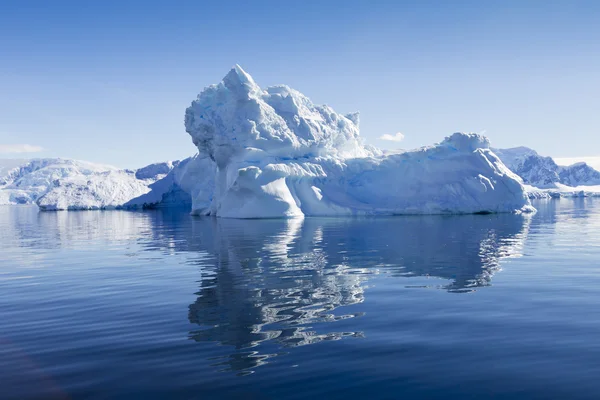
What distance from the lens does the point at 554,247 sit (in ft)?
52.2

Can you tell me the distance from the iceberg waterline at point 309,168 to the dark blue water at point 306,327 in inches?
879

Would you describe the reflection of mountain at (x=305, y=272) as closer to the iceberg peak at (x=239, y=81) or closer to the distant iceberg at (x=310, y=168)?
the distant iceberg at (x=310, y=168)

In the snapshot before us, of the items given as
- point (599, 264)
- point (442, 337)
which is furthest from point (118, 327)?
point (599, 264)

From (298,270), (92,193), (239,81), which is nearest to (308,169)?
(239,81)

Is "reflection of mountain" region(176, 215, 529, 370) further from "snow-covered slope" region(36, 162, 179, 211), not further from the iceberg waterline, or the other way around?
"snow-covered slope" region(36, 162, 179, 211)

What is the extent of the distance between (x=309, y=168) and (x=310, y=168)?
0.10 m

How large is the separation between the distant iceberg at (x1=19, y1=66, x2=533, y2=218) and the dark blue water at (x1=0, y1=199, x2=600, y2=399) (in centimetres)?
2234

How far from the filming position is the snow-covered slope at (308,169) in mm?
36281

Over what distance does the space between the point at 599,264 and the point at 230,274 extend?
9.35 metres

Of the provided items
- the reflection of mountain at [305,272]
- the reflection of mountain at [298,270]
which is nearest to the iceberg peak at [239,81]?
the reflection of mountain at [298,270]

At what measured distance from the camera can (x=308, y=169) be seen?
1534 inches

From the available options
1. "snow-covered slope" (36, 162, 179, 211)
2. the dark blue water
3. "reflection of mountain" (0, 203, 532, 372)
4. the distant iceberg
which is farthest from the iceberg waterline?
"snow-covered slope" (36, 162, 179, 211)

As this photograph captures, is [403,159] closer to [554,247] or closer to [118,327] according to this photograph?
[554,247]

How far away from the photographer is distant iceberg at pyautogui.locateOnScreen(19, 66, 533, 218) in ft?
119
